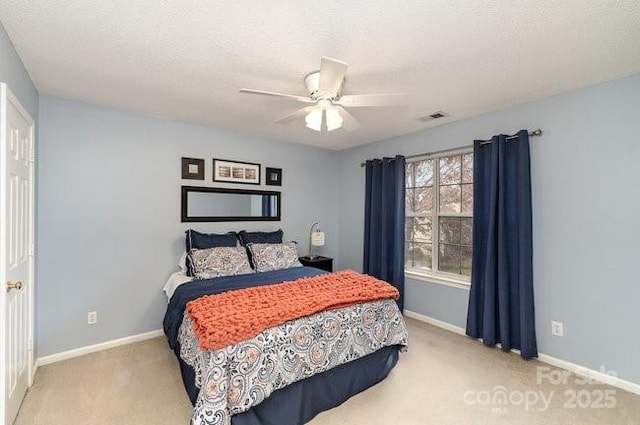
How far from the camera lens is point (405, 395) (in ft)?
7.27

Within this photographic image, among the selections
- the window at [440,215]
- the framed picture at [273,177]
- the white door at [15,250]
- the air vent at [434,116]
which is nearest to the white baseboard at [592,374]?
the window at [440,215]

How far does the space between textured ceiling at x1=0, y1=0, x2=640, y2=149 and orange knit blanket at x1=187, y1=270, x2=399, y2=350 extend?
5.37 ft

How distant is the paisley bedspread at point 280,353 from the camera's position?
1616 millimetres

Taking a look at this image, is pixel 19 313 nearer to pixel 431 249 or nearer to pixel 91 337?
pixel 91 337

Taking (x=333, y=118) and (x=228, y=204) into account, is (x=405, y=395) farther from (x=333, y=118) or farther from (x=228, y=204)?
(x=228, y=204)

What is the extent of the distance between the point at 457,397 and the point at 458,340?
42.0 inches

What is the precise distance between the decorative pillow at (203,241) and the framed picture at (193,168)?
24.6 inches

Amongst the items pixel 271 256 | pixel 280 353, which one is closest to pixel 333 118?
pixel 280 353

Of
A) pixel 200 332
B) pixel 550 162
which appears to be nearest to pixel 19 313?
pixel 200 332

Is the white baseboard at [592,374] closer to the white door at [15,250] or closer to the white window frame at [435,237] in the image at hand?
the white window frame at [435,237]

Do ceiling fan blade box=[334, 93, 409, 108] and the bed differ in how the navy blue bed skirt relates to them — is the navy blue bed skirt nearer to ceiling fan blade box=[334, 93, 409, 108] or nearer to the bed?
the bed

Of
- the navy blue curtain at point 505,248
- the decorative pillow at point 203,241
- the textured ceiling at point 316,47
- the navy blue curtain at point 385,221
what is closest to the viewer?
the textured ceiling at point 316,47

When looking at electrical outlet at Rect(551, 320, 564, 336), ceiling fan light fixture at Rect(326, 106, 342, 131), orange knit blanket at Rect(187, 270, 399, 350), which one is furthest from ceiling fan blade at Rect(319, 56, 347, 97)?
electrical outlet at Rect(551, 320, 564, 336)

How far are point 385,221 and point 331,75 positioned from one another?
8.29 ft
